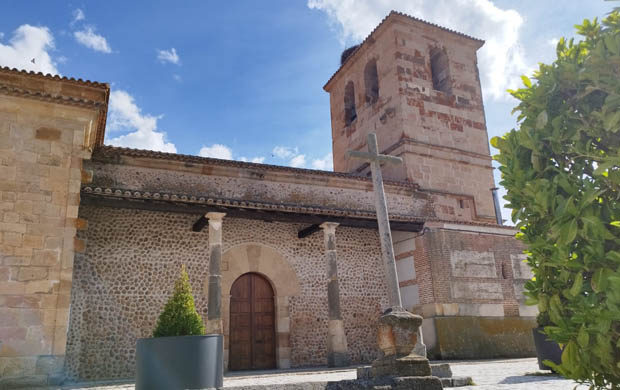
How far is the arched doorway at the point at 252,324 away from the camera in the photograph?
1046cm

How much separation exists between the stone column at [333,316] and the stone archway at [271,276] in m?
1.02

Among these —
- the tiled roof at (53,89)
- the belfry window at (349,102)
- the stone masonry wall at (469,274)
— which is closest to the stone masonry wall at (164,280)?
the stone masonry wall at (469,274)

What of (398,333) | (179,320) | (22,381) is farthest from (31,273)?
(398,333)

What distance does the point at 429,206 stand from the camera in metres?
13.7

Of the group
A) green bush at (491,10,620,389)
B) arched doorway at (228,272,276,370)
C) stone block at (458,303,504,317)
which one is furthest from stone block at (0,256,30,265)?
stone block at (458,303,504,317)

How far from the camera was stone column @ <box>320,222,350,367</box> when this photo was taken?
32.9 feet

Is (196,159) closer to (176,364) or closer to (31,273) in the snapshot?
(31,273)

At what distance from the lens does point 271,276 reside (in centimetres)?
1116

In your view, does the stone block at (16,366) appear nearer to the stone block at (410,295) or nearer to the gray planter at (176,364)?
the gray planter at (176,364)

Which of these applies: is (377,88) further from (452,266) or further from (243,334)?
(243,334)

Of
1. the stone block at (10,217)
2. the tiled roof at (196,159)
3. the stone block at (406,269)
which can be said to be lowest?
the stone block at (406,269)

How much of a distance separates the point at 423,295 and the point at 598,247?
9895 millimetres

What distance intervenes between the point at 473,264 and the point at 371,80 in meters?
7.57

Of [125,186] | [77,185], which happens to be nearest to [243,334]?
[125,186]
